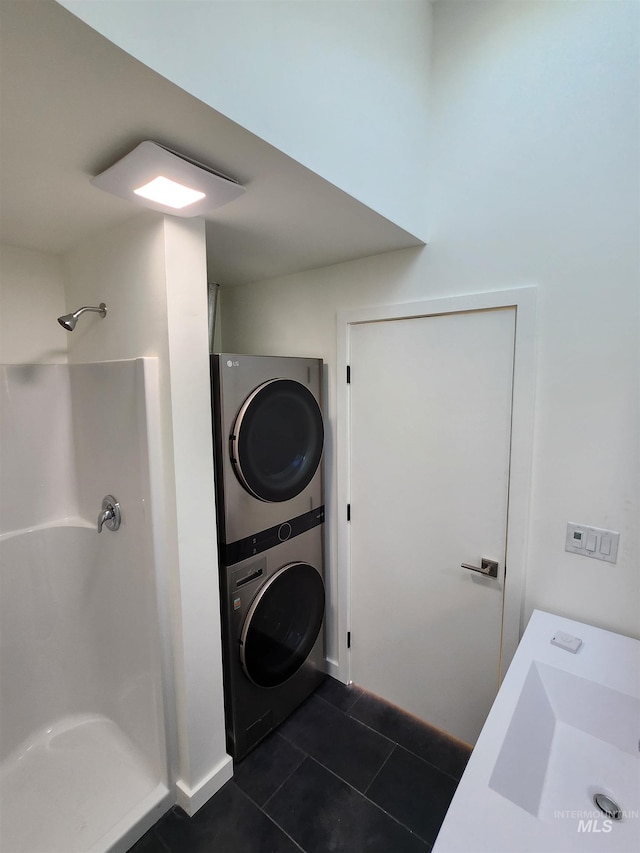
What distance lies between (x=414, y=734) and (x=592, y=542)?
1.24 m

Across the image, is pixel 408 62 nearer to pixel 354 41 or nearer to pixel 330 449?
pixel 354 41

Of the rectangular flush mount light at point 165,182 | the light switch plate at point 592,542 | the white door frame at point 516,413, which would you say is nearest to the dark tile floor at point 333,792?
the white door frame at point 516,413

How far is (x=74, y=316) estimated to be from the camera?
1441mm

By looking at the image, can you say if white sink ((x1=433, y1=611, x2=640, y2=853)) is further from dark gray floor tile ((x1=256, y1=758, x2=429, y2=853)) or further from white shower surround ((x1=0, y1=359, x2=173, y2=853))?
white shower surround ((x1=0, y1=359, x2=173, y2=853))

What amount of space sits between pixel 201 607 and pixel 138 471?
22.3 inches

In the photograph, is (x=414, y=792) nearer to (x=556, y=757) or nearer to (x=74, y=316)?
(x=556, y=757)

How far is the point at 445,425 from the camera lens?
1630mm

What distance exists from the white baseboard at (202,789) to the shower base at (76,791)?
0.07 metres

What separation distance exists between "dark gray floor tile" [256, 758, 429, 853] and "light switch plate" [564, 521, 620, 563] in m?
1.17

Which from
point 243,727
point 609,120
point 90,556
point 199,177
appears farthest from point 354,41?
point 243,727

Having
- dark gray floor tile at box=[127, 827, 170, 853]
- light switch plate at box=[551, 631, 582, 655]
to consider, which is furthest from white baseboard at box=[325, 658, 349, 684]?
light switch plate at box=[551, 631, 582, 655]

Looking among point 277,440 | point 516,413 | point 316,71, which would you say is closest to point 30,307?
point 277,440

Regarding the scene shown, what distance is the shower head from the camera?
140cm

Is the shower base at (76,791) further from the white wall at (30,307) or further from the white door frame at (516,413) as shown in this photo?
the white wall at (30,307)
